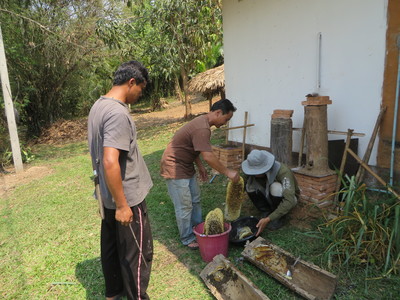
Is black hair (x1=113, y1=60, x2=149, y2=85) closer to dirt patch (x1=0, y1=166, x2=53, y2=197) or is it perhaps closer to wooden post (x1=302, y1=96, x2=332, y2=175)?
wooden post (x1=302, y1=96, x2=332, y2=175)

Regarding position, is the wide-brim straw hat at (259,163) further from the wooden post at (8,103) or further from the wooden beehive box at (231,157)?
the wooden post at (8,103)

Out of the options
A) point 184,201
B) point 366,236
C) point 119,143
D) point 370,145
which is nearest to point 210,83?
point 370,145

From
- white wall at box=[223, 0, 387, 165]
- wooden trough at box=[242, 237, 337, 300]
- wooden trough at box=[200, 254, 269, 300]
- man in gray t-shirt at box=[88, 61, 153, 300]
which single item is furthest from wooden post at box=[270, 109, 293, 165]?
man in gray t-shirt at box=[88, 61, 153, 300]

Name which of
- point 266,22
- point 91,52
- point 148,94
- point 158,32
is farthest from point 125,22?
point 148,94

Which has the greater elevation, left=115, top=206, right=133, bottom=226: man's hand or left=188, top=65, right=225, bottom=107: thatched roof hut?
left=188, top=65, right=225, bottom=107: thatched roof hut

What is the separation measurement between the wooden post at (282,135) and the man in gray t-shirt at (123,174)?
2799 millimetres

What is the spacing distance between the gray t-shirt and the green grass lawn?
1.11 metres

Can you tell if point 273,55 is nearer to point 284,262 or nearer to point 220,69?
point 284,262

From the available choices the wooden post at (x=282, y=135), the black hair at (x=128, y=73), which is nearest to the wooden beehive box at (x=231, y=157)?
the wooden post at (x=282, y=135)

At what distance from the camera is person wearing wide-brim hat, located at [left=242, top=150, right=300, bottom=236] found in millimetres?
3223

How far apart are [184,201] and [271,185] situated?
100 centimetres

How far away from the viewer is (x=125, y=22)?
29.3 ft

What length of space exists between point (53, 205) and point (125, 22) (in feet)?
20.1

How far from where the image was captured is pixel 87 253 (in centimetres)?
342
